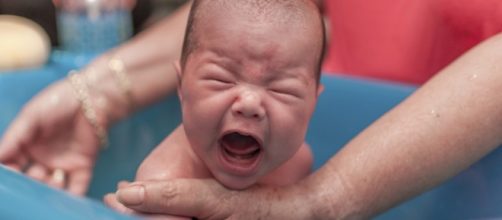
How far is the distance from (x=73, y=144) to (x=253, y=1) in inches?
18.0

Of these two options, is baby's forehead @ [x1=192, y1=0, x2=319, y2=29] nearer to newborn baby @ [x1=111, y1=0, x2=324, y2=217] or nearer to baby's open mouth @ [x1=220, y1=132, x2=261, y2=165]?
newborn baby @ [x1=111, y1=0, x2=324, y2=217]

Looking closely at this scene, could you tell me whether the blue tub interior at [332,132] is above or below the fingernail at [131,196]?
below

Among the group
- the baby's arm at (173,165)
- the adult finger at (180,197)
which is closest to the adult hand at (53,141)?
the baby's arm at (173,165)

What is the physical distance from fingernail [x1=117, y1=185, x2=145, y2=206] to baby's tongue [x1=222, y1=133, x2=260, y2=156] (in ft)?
0.32

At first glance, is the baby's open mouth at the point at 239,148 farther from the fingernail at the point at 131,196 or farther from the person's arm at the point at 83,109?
the person's arm at the point at 83,109

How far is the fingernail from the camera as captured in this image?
625 millimetres

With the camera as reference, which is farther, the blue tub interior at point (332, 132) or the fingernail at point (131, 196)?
the blue tub interior at point (332, 132)

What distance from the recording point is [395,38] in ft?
3.83

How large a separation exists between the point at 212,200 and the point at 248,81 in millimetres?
125

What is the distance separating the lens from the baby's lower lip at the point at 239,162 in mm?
667

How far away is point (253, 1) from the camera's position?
2.16 ft

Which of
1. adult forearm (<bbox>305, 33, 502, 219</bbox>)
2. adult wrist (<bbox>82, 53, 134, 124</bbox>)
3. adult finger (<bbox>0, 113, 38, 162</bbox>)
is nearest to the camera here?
adult forearm (<bbox>305, 33, 502, 219</bbox>)

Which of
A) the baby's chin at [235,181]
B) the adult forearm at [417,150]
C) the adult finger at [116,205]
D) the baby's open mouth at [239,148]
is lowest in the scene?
the adult forearm at [417,150]

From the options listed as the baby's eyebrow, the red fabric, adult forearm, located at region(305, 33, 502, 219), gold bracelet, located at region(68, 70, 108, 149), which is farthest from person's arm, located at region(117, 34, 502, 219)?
gold bracelet, located at region(68, 70, 108, 149)
